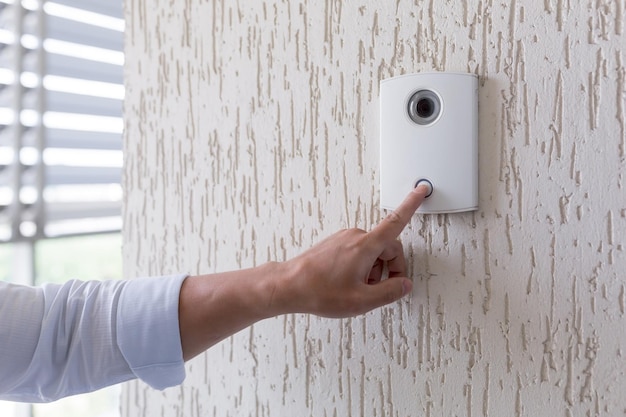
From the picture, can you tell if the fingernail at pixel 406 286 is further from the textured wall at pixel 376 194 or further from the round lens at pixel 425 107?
the round lens at pixel 425 107

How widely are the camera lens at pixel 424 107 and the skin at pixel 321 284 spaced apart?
5cm

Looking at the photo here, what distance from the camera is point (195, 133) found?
0.48 m

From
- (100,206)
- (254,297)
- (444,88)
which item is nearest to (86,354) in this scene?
(254,297)

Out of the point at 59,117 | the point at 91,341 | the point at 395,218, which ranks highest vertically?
the point at 59,117

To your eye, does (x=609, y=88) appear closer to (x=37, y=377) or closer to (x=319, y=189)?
(x=319, y=189)

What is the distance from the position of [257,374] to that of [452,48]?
31 cm

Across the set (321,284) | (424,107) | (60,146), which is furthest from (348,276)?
(60,146)

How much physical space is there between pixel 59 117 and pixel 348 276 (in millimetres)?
858

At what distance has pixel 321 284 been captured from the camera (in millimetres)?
357

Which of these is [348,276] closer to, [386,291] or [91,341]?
[386,291]

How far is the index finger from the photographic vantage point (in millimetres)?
355

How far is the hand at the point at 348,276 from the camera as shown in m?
0.36

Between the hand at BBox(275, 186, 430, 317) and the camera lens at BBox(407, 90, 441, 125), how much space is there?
5 centimetres

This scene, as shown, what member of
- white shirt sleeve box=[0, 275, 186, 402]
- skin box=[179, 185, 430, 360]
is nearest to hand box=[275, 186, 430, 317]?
skin box=[179, 185, 430, 360]
